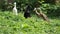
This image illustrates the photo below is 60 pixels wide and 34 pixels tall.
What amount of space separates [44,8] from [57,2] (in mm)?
2581

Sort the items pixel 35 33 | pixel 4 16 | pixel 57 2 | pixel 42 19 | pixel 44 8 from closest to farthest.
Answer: pixel 35 33 < pixel 4 16 < pixel 42 19 < pixel 44 8 < pixel 57 2

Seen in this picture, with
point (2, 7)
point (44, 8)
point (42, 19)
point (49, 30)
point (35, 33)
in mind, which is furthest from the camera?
point (44, 8)

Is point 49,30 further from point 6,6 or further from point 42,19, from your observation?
point 6,6

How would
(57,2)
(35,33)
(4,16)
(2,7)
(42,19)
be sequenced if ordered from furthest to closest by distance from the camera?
(57,2), (2,7), (42,19), (4,16), (35,33)

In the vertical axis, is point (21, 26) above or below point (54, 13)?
above

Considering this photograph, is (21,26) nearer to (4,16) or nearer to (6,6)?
(4,16)

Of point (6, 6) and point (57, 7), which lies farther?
point (57, 7)

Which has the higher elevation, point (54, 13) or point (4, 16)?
point (4, 16)

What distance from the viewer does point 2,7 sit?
22688mm

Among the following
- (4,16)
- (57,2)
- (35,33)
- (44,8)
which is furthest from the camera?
(57,2)

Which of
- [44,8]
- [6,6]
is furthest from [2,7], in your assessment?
[44,8]

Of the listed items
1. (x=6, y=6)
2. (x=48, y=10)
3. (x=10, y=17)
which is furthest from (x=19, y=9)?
(x=10, y=17)

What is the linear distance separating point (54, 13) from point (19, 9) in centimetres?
309

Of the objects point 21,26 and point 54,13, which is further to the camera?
point 54,13
